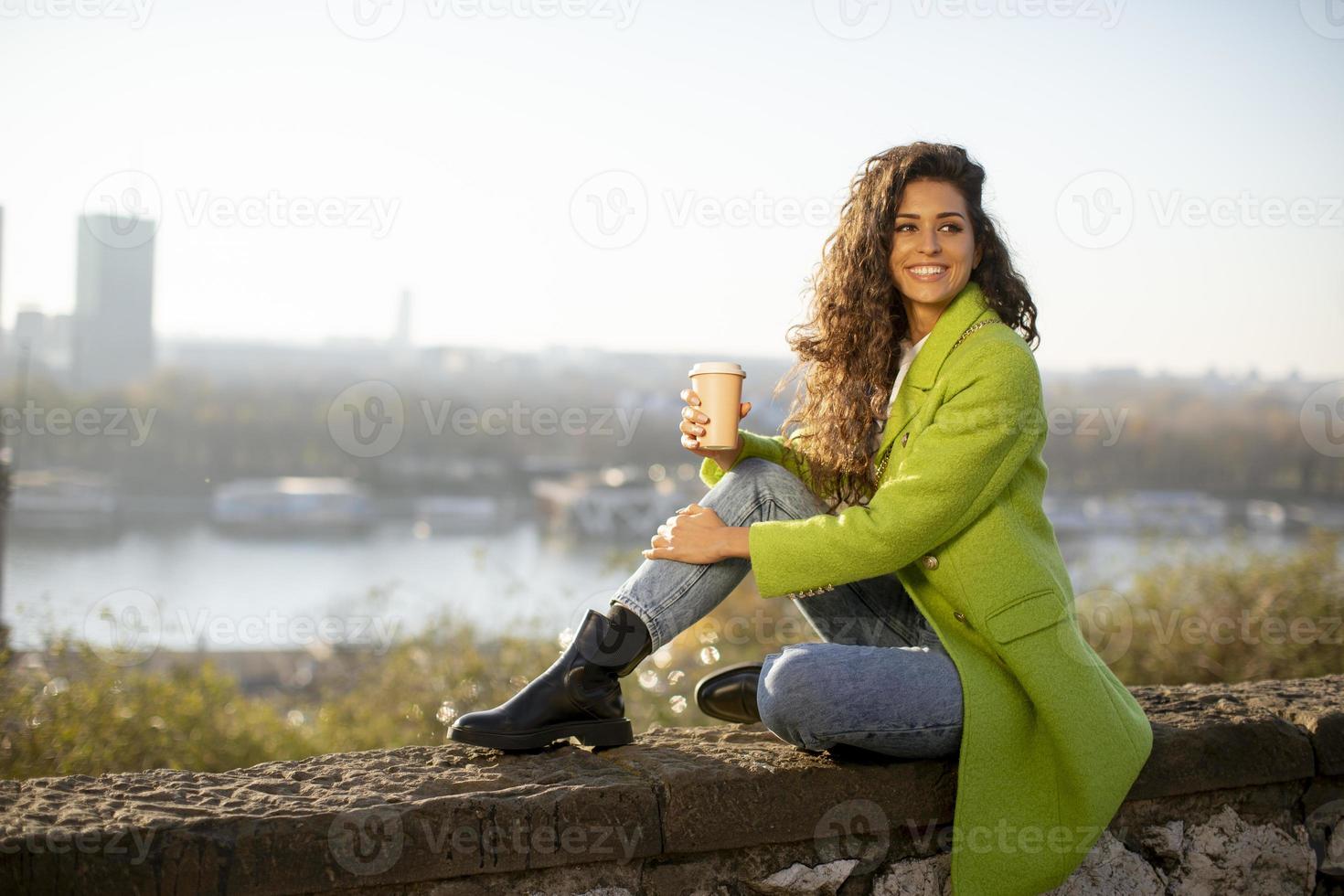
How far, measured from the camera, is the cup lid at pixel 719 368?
169cm

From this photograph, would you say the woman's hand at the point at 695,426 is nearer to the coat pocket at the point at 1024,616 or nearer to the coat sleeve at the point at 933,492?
the coat sleeve at the point at 933,492

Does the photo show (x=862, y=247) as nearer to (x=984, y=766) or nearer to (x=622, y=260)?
(x=984, y=766)

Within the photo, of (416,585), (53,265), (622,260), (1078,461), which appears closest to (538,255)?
(622,260)

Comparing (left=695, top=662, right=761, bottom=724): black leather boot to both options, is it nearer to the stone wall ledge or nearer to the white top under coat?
the stone wall ledge

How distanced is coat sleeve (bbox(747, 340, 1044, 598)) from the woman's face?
200 millimetres

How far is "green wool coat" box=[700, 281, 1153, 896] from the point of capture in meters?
1.54

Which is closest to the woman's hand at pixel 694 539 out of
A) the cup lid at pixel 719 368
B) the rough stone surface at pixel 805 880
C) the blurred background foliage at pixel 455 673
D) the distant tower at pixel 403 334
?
the cup lid at pixel 719 368

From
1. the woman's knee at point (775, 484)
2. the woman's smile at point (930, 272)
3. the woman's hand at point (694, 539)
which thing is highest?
the woman's smile at point (930, 272)

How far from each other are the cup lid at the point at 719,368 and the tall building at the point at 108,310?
6.26 meters

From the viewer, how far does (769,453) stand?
1979 mm

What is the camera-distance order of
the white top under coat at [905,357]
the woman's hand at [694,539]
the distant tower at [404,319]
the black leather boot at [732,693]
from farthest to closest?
the distant tower at [404,319], the black leather boot at [732,693], the white top under coat at [905,357], the woman's hand at [694,539]

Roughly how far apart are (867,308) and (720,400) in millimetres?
327

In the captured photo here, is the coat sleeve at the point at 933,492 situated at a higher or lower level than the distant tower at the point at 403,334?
lower

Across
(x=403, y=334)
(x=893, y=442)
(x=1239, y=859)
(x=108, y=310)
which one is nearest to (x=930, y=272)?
(x=893, y=442)
